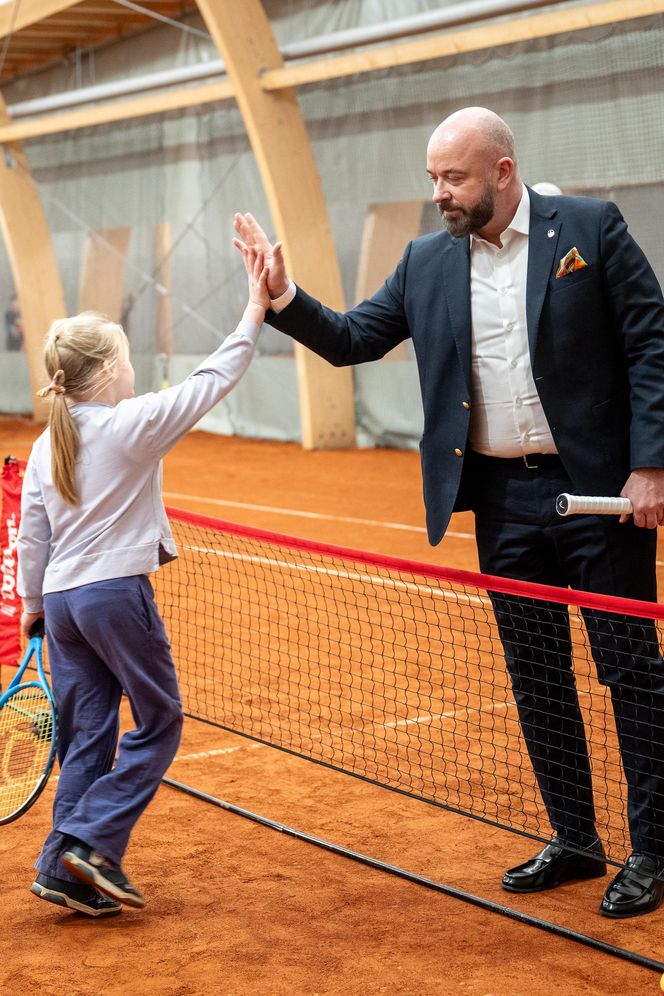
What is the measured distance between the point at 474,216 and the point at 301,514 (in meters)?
7.40

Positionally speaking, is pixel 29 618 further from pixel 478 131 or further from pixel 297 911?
pixel 478 131

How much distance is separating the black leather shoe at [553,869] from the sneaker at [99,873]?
107cm

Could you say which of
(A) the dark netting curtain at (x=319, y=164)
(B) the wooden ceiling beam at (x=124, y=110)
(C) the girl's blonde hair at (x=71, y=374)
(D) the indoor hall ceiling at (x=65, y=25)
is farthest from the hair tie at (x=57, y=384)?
(D) the indoor hall ceiling at (x=65, y=25)

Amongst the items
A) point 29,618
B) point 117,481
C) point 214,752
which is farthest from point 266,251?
point 214,752

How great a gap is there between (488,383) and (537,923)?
4.83 ft

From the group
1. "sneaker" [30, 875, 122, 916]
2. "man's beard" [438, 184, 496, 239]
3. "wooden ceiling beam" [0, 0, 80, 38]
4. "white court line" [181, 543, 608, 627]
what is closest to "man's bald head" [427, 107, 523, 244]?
"man's beard" [438, 184, 496, 239]

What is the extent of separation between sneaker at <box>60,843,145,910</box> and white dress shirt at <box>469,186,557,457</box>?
5.04ft

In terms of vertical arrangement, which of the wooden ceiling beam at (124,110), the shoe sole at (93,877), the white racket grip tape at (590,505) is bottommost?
the shoe sole at (93,877)

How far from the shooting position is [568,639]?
3.59 m

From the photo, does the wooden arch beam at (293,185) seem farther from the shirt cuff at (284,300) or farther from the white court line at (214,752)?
the shirt cuff at (284,300)

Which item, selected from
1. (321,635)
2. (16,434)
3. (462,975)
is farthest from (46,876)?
(16,434)

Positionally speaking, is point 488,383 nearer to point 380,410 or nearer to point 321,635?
point 321,635

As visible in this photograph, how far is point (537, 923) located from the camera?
330 cm

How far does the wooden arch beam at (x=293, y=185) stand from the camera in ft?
42.9
